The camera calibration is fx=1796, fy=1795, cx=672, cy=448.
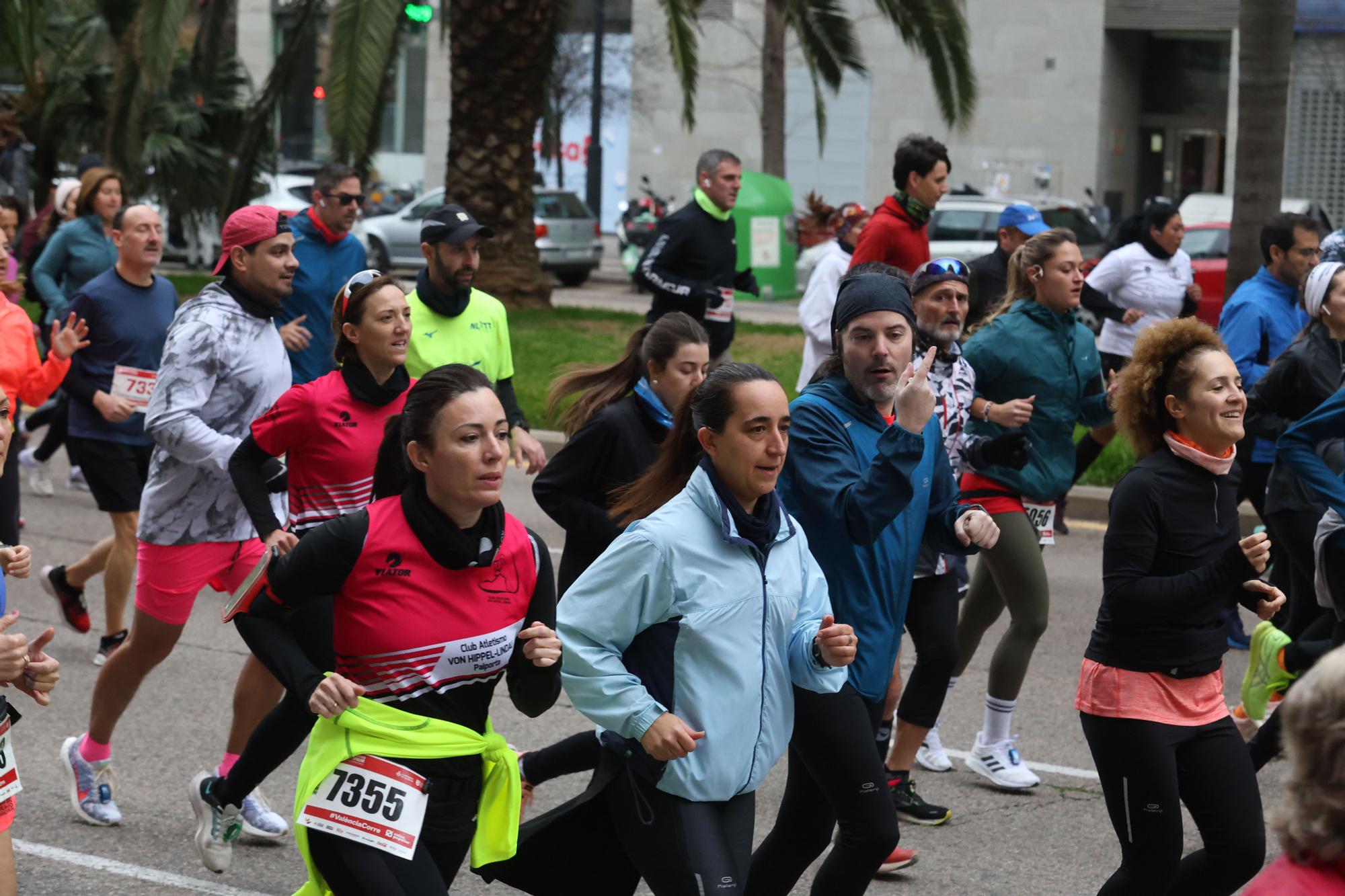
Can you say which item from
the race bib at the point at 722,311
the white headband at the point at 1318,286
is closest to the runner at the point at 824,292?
the race bib at the point at 722,311

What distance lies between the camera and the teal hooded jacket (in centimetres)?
635

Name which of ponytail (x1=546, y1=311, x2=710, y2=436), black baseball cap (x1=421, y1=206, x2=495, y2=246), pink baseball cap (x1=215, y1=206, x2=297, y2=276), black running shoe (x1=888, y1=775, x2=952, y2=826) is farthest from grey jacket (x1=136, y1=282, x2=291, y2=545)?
black running shoe (x1=888, y1=775, x2=952, y2=826)

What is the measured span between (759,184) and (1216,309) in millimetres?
6751

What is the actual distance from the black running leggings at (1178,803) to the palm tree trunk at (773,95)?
71.2 ft

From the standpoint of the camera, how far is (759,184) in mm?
24062

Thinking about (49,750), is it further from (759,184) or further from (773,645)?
(759,184)

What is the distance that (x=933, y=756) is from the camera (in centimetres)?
651

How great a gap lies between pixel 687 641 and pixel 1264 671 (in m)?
2.80

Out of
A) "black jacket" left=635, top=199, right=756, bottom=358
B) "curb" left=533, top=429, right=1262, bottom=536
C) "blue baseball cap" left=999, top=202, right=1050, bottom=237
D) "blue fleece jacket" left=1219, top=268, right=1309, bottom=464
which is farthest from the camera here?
"curb" left=533, top=429, right=1262, bottom=536

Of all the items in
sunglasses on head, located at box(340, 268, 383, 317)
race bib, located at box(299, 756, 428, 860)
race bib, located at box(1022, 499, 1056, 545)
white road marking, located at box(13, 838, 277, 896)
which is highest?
sunglasses on head, located at box(340, 268, 383, 317)

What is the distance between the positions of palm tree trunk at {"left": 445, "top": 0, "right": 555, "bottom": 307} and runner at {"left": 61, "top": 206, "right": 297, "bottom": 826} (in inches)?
460

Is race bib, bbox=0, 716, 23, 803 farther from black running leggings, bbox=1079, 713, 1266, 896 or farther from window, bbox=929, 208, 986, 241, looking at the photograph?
window, bbox=929, 208, 986, 241

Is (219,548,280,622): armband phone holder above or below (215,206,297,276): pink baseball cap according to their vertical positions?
below

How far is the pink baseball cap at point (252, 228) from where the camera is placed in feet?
19.1
